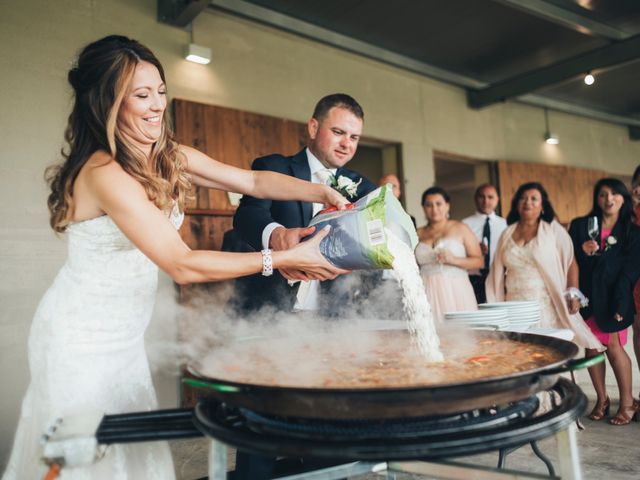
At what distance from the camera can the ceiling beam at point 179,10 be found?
4117 mm

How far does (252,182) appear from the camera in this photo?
1.94 meters

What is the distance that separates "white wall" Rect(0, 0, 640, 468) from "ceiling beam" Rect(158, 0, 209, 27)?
84 millimetres

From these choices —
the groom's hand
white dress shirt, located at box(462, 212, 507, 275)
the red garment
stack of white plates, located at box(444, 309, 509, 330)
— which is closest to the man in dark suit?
the groom's hand

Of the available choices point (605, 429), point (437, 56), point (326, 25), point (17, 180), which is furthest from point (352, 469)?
point (437, 56)

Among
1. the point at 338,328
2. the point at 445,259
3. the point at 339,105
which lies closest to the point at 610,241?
the point at 445,259

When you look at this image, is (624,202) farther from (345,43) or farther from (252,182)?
(345,43)

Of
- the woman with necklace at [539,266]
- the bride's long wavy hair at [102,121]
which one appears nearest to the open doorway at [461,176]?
the woman with necklace at [539,266]

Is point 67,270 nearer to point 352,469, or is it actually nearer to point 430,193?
point 352,469

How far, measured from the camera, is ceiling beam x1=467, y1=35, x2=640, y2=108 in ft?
18.5

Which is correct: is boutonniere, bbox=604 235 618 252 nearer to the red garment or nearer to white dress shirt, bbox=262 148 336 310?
the red garment

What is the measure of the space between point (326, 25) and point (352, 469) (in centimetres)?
489

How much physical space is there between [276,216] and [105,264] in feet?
3.13

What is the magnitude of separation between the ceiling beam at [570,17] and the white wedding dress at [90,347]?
14.4 feet

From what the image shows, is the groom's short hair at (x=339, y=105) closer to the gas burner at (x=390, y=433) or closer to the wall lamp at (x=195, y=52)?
the gas burner at (x=390, y=433)
